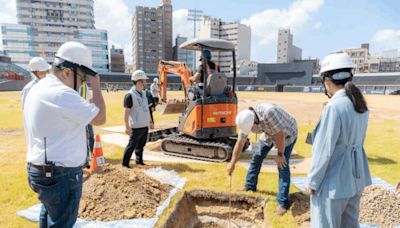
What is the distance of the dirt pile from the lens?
12.1 ft

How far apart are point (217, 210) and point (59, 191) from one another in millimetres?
2810

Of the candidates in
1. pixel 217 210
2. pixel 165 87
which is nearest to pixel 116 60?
pixel 165 87

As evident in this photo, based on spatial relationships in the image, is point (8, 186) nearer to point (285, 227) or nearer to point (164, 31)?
point (285, 227)

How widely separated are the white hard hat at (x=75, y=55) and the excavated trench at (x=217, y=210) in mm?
2618

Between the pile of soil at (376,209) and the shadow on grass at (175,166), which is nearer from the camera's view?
the pile of soil at (376,209)

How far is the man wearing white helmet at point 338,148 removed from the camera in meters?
2.12

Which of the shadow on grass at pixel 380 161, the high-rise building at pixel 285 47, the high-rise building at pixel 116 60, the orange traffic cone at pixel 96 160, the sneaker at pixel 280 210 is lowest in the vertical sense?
the shadow on grass at pixel 380 161

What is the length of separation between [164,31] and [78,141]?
11367 cm

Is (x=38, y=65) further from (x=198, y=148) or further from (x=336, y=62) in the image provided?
(x=336, y=62)

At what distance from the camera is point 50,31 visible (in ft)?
271

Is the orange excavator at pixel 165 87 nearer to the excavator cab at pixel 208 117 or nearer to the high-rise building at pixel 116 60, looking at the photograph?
the excavator cab at pixel 208 117

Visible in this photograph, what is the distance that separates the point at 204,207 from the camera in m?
4.49

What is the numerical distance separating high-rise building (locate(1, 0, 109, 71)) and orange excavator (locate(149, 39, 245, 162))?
7556cm

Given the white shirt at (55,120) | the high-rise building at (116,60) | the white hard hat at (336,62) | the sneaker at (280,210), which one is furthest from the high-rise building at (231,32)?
the white shirt at (55,120)
